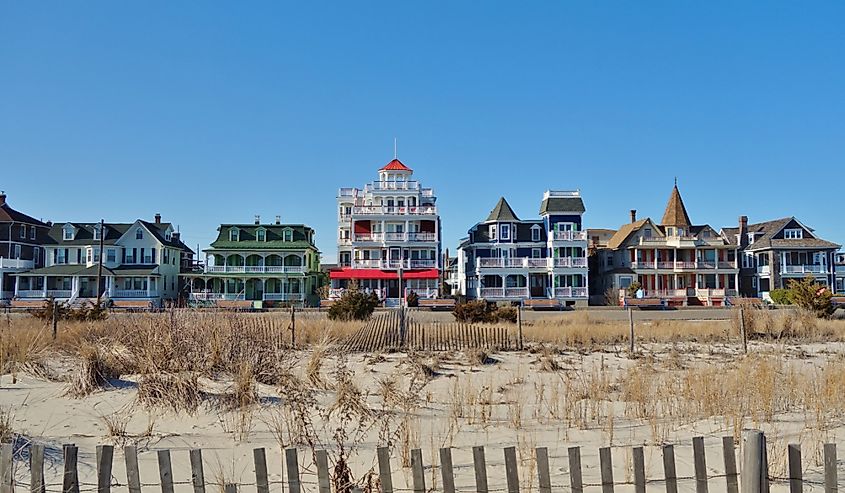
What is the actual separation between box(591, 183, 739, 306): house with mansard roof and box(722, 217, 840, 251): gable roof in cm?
319

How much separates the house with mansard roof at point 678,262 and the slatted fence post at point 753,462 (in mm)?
50589

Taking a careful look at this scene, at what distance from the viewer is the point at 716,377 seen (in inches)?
429

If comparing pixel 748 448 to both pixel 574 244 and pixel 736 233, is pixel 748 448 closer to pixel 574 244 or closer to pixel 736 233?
pixel 574 244

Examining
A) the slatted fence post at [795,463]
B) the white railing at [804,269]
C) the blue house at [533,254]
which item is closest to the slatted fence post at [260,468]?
the slatted fence post at [795,463]

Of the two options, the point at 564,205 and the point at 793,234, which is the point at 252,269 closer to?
the point at 564,205

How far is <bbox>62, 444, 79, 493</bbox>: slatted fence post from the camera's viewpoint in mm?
4395

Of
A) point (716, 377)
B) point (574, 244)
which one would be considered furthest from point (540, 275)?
point (716, 377)

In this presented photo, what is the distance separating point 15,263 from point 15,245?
66.1 inches

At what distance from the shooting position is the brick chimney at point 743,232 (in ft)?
197

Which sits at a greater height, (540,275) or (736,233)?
(736,233)

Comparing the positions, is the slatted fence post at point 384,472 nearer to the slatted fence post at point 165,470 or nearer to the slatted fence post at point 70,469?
the slatted fence post at point 165,470

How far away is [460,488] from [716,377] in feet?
22.8

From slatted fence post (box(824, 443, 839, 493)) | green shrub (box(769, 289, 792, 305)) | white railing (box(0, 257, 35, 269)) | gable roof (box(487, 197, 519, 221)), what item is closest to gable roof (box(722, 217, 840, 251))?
green shrub (box(769, 289, 792, 305))

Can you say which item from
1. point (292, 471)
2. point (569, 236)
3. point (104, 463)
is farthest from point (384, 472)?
point (569, 236)
